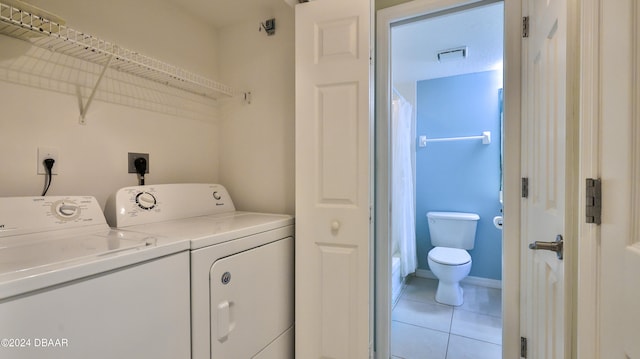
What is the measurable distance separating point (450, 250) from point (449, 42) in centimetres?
199

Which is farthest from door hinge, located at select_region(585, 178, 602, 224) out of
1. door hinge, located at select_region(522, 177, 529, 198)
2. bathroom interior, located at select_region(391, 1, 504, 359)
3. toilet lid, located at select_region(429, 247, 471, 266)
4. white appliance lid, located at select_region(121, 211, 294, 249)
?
toilet lid, located at select_region(429, 247, 471, 266)

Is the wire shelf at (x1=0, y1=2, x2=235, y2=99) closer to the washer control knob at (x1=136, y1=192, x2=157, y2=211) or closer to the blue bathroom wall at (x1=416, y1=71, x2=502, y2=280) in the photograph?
the washer control knob at (x1=136, y1=192, x2=157, y2=211)

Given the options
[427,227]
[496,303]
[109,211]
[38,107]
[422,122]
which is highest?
[422,122]

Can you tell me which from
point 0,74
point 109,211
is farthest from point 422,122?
point 0,74

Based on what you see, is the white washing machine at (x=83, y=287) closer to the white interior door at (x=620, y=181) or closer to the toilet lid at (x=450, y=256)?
the white interior door at (x=620, y=181)

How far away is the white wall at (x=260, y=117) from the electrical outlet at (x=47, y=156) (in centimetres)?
94

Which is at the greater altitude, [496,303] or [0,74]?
[0,74]

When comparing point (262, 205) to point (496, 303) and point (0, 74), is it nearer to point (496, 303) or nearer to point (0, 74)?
point (0, 74)

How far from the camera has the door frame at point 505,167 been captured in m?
1.39

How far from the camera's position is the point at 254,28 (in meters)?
1.95

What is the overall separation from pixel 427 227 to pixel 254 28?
2.78 metres

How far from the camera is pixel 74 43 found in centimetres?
115

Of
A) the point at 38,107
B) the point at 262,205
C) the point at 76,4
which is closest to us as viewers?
the point at 38,107

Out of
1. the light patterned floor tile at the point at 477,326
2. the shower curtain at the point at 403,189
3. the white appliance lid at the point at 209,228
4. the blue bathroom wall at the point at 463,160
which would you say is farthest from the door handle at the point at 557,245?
the blue bathroom wall at the point at 463,160
